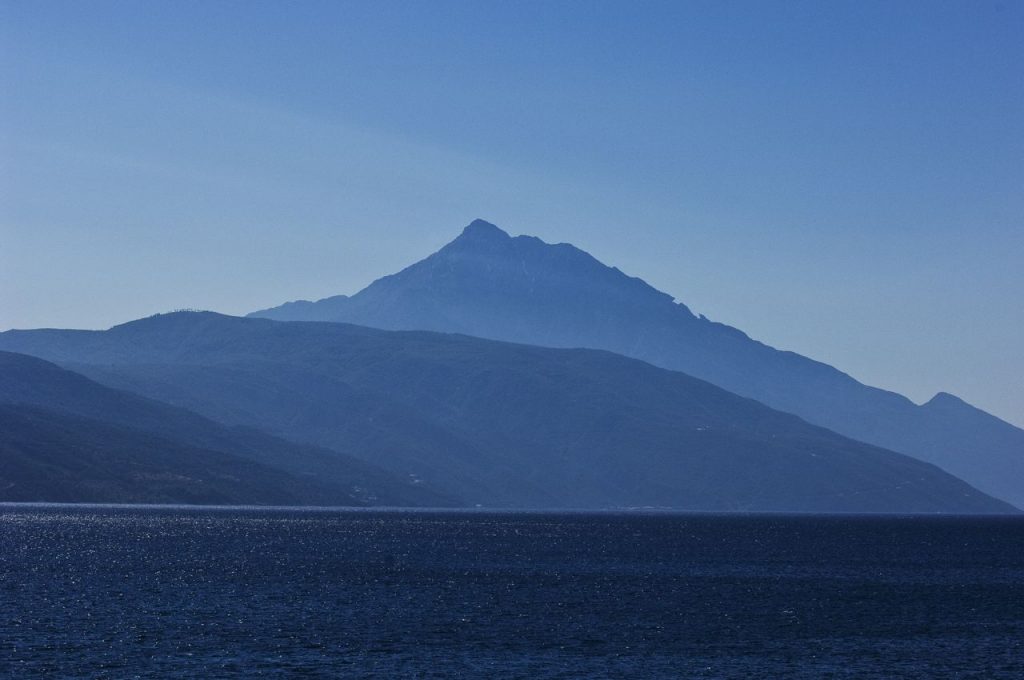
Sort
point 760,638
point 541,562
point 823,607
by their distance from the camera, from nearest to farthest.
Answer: point 760,638 < point 823,607 < point 541,562

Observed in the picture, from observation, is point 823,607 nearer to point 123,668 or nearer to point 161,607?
point 161,607

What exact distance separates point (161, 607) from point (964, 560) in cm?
14065

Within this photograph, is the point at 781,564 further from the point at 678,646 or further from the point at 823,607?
the point at 678,646

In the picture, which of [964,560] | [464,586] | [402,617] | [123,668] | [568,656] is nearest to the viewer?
[123,668]

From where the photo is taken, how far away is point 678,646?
86.0 meters

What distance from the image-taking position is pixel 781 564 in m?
182

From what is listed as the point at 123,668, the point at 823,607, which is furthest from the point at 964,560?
the point at 123,668

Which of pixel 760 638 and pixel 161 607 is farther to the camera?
pixel 161 607

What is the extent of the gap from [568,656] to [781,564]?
10920 centimetres

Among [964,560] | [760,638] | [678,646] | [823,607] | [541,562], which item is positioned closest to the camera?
[678,646]

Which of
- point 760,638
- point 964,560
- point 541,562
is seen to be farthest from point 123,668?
point 964,560

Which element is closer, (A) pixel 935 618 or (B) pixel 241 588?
(A) pixel 935 618

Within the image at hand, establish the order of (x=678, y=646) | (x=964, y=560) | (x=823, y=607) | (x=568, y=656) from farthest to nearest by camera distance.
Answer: (x=964, y=560), (x=823, y=607), (x=678, y=646), (x=568, y=656)

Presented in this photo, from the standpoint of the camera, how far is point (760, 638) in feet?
301
